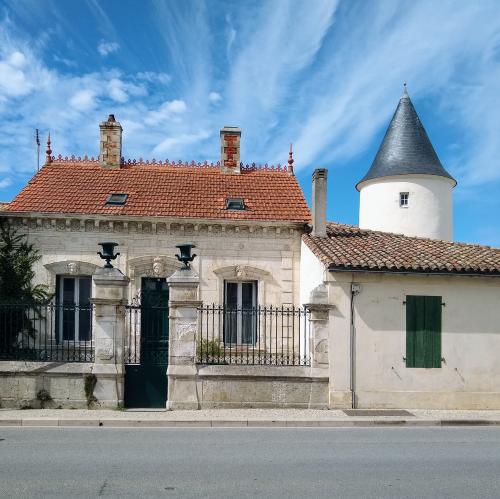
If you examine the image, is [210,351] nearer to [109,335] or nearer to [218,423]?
[109,335]

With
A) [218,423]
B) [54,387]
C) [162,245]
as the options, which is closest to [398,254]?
[218,423]

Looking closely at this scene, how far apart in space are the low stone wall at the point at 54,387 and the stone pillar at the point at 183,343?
112cm

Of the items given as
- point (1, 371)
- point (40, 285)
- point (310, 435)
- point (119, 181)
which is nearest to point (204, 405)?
point (310, 435)

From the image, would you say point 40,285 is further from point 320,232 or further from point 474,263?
point 474,263

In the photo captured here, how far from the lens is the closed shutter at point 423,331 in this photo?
12.4m

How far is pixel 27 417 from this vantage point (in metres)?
10.2

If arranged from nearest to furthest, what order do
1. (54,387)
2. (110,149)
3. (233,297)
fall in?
(54,387) → (233,297) → (110,149)

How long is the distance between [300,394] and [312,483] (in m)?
5.17

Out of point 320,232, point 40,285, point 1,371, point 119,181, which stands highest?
point 119,181

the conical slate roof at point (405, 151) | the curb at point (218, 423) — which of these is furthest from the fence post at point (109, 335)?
the conical slate roof at point (405, 151)

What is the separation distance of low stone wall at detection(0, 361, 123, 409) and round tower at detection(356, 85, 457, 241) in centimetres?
1479

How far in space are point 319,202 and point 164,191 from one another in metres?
5.35

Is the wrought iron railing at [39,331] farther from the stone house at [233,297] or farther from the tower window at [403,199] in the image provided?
the tower window at [403,199]

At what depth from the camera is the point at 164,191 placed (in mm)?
17938
